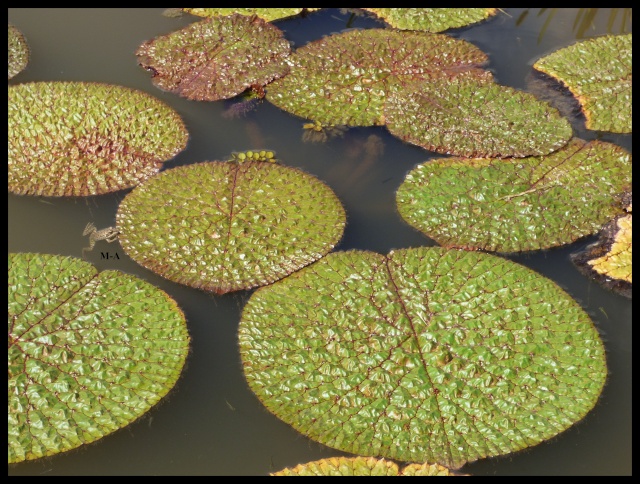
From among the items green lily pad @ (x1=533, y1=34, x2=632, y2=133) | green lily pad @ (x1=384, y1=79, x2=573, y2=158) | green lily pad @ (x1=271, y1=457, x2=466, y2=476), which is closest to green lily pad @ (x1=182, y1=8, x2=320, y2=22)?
green lily pad @ (x1=384, y1=79, x2=573, y2=158)

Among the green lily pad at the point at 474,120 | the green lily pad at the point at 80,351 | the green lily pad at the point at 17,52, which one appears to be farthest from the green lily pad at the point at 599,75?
the green lily pad at the point at 17,52

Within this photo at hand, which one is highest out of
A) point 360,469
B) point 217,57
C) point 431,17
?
point 431,17

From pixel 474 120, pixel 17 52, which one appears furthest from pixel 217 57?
pixel 474 120

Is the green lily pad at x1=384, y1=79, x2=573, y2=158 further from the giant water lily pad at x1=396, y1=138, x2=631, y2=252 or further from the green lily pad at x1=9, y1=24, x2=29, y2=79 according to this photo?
the green lily pad at x1=9, y1=24, x2=29, y2=79

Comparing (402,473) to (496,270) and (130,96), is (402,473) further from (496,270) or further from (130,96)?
(130,96)

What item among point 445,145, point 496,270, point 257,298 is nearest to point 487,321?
point 496,270

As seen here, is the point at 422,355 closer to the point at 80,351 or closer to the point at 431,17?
the point at 80,351
